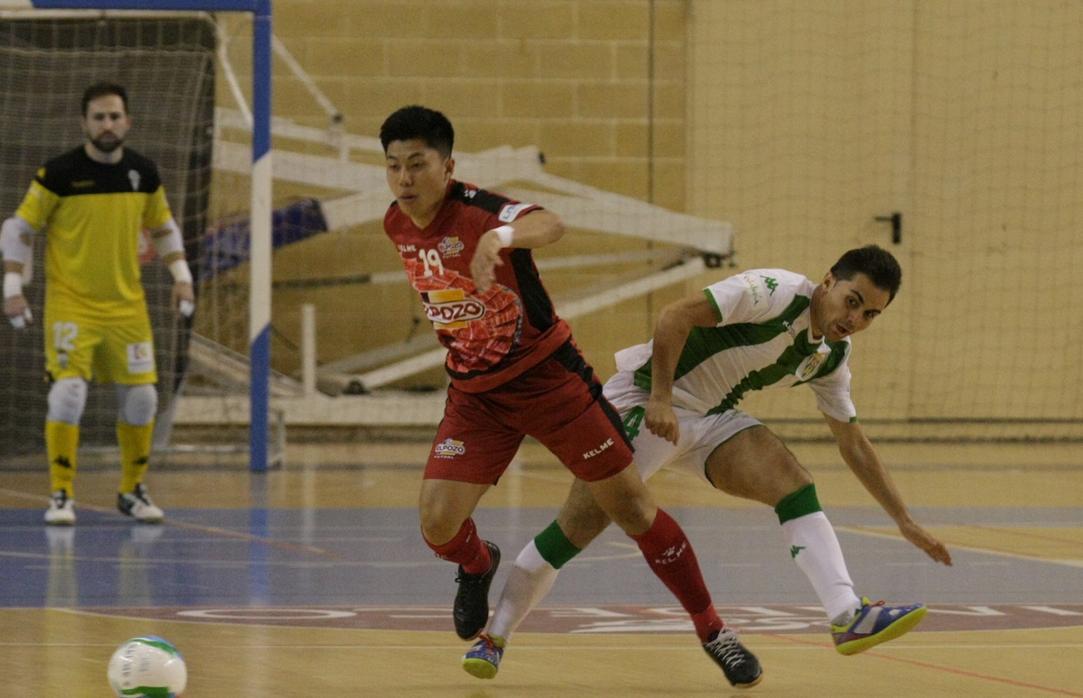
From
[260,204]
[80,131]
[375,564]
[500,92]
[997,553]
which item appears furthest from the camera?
[500,92]

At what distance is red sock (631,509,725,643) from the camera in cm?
498

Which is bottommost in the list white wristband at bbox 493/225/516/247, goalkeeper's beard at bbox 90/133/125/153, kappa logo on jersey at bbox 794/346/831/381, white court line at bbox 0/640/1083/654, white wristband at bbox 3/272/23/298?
white court line at bbox 0/640/1083/654

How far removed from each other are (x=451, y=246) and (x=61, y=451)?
187 inches

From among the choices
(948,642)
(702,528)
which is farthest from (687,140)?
(948,642)

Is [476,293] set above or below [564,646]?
above

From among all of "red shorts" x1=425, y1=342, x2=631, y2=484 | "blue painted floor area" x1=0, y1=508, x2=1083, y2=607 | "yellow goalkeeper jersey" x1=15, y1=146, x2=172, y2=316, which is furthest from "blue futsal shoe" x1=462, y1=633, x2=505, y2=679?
"yellow goalkeeper jersey" x1=15, y1=146, x2=172, y2=316

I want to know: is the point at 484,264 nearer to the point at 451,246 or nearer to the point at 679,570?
the point at 451,246

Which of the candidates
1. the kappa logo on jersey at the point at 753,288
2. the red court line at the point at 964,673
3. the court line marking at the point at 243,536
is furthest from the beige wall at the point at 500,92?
the kappa logo on jersey at the point at 753,288

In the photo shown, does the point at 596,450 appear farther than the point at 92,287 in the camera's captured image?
No

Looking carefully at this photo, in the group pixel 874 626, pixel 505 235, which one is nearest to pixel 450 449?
pixel 505 235

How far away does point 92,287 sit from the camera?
29.2 ft

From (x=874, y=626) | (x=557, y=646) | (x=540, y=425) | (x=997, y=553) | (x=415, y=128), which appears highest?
(x=415, y=128)

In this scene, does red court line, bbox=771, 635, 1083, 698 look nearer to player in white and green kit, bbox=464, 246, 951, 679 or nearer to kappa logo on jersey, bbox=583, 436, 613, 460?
player in white and green kit, bbox=464, 246, 951, 679

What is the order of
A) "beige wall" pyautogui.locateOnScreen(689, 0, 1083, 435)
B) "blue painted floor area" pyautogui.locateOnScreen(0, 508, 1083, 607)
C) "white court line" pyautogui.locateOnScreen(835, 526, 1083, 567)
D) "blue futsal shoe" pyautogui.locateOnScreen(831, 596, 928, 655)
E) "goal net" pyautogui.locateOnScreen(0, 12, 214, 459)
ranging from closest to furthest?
1. "blue futsal shoe" pyautogui.locateOnScreen(831, 596, 928, 655)
2. "blue painted floor area" pyautogui.locateOnScreen(0, 508, 1083, 607)
3. "white court line" pyautogui.locateOnScreen(835, 526, 1083, 567)
4. "goal net" pyautogui.locateOnScreen(0, 12, 214, 459)
5. "beige wall" pyautogui.locateOnScreen(689, 0, 1083, 435)
